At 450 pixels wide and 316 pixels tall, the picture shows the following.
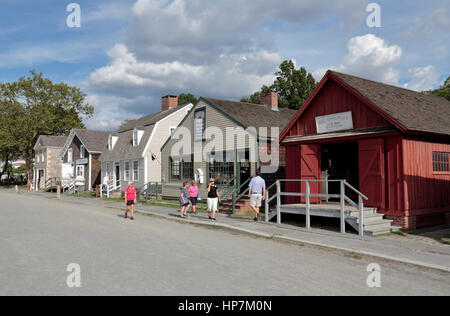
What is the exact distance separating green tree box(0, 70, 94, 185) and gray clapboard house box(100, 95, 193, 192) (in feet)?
79.7

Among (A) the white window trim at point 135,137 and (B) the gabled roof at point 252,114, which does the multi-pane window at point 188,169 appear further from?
(A) the white window trim at point 135,137

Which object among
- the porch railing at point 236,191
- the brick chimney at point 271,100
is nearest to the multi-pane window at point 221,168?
the porch railing at point 236,191

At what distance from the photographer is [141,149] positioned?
28.8m

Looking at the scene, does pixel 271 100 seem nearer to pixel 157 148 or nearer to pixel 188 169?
pixel 188 169

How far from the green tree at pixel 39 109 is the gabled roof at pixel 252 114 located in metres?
39.5

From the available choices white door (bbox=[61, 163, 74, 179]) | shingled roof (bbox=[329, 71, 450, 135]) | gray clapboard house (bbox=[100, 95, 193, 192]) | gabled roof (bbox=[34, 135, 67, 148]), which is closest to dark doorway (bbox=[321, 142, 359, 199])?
shingled roof (bbox=[329, 71, 450, 135])

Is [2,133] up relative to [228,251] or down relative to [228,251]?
up

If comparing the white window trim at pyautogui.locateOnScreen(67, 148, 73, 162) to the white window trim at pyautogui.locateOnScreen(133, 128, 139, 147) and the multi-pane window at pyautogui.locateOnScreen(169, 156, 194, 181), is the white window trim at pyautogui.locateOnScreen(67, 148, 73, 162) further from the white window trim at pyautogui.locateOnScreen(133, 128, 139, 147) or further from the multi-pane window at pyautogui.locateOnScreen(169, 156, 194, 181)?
the multi-pane window at pyautogui.locateOnScreen(169, 156, 194, 181)

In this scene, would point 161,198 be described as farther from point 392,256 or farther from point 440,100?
point 392,256

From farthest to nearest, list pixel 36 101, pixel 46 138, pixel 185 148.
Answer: pixel 36 101, pixel 46 138, pixel 185 148

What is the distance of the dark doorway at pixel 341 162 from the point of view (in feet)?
55.2
